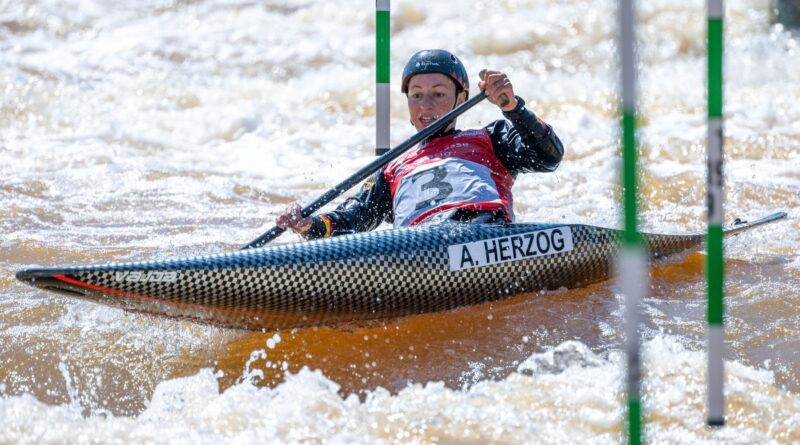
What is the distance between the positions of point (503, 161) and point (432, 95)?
0.42 metres

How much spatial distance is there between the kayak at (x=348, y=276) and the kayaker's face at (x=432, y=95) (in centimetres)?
74

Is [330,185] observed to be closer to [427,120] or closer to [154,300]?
[427,120]

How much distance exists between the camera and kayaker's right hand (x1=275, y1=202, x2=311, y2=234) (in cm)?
436

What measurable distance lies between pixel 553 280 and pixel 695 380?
3.31 ft

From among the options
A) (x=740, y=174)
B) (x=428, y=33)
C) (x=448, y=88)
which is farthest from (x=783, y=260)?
(x=428, y=33)

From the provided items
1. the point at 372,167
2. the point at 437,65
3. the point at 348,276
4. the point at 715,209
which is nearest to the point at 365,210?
the point at 372,167

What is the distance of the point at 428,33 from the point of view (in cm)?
1324

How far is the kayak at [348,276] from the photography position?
353cm

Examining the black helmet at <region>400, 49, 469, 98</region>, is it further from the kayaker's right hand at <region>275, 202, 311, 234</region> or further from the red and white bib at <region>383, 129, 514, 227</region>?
the kayaker's right hand at <region>275, 202, 311, 234</region>

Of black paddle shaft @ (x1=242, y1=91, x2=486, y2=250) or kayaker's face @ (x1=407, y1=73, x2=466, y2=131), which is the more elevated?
kayaker's face @ (x1=407, y1=73, x2=466, y2=131)

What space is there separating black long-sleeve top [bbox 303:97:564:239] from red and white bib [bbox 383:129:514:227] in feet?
0.16

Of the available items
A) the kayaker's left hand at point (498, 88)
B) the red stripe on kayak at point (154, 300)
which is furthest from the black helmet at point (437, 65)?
the red stripe on kayak at point (154, 300)

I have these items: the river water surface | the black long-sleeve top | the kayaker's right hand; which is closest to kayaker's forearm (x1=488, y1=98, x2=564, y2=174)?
the black long-sleeve top

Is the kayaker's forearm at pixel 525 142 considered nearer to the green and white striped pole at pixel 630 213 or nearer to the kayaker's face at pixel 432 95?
the kayaker's face at pixel 432 95
